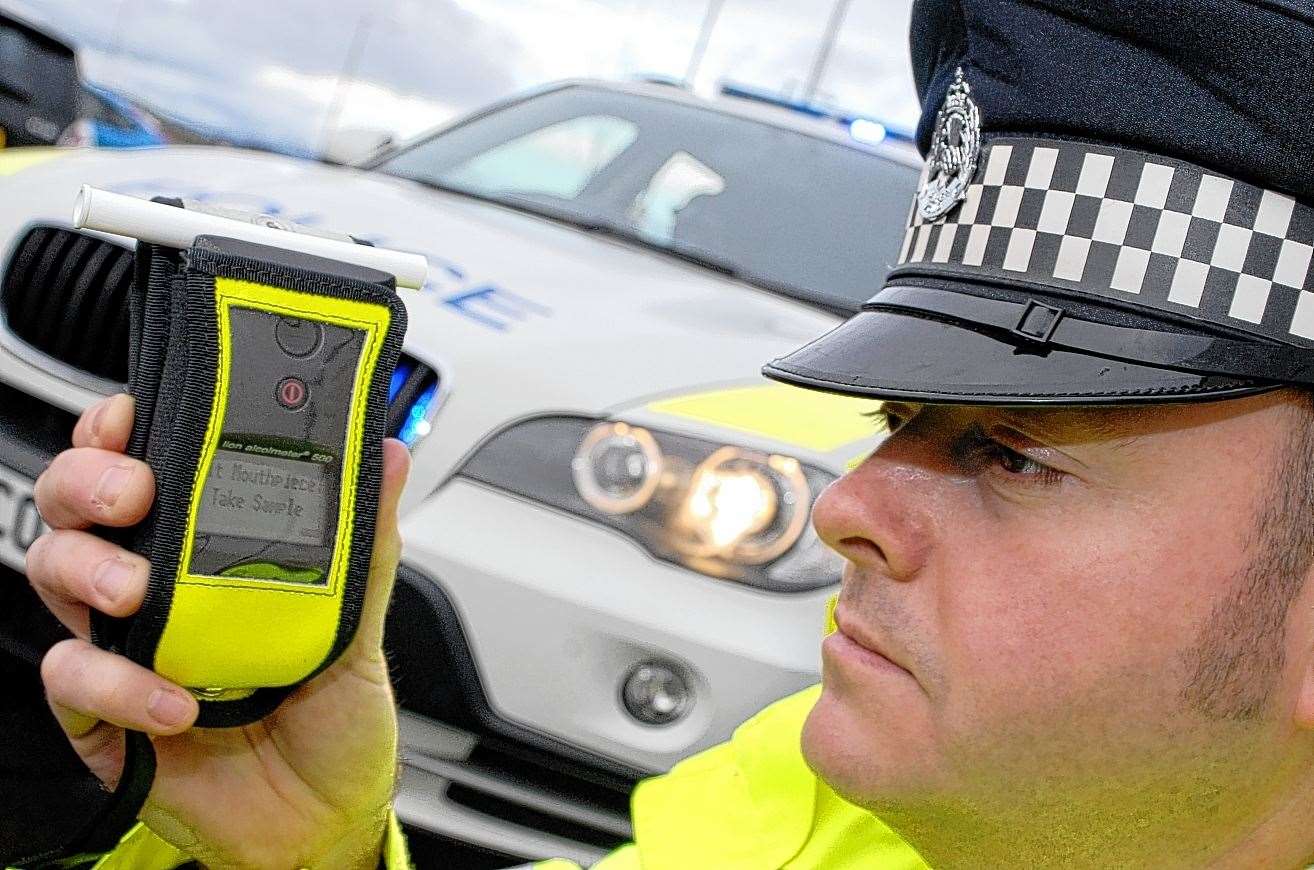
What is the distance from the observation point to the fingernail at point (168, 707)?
1.20 meters

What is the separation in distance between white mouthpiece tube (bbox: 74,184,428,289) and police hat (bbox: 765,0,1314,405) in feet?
1.24

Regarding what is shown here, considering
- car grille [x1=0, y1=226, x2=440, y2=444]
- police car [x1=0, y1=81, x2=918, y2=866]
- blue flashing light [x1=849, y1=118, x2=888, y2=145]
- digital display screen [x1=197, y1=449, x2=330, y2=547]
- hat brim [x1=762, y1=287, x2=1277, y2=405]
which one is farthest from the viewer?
blue flashing light [x1=849, y1=118, x2=888, y2=145]

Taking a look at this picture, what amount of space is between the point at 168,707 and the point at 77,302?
5.68 ft

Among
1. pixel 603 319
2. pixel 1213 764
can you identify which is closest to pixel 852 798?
pixel 1213 764

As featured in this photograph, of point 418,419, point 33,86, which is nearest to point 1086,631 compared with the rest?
point 418,419

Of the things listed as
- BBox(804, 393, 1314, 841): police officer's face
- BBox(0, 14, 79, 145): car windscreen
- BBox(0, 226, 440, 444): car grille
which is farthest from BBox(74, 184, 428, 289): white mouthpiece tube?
BBox(0, 14, 79, 145): car windscreen

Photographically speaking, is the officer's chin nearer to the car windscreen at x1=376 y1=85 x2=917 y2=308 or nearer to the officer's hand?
the officer's hand

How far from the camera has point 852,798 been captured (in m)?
1.16

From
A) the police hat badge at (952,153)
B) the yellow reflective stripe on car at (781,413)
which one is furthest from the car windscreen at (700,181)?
the police hat badge at (952,153)

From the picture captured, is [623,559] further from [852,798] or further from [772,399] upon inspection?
[852,798]

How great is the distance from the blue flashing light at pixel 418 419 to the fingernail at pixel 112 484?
48.2 inches

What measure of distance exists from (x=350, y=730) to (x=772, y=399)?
119 cm

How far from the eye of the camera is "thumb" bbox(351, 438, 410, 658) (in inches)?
50.8

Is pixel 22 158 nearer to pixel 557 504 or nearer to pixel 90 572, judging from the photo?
pixel 557 504
